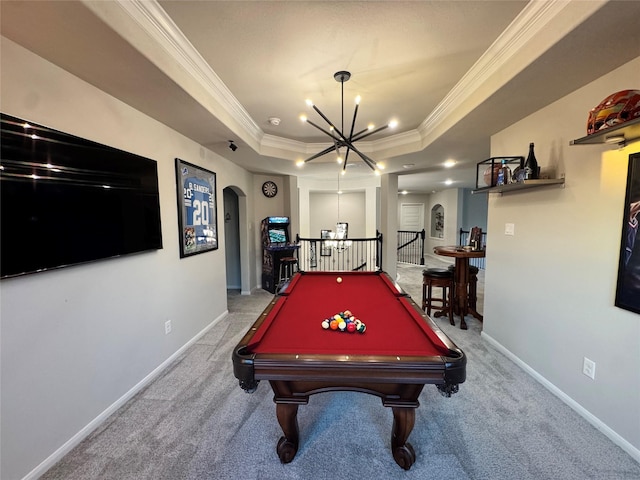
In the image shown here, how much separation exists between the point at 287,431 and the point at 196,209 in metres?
2.57

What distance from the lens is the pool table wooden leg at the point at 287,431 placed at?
149 cm

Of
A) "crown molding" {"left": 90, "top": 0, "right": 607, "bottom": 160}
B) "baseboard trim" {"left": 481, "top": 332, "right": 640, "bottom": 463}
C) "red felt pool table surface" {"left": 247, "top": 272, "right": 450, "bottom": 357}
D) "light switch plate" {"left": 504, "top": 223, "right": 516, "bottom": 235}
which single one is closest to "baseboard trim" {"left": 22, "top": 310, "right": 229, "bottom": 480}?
"red felt pool table surface" {"left": 247, "top": 272, "right": 450, "bottom": 357}

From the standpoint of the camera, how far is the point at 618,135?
1.56 meters

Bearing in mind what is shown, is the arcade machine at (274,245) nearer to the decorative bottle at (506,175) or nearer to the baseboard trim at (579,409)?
the decorative bottle at (506,175)

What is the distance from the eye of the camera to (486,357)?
2.73m

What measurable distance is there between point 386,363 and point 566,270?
1.93 metres

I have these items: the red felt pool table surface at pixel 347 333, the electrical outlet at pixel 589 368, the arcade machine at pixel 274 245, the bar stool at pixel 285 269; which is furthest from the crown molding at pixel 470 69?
the bar stool at pixel 285 269

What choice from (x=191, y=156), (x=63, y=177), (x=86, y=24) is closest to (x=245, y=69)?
(x=86, y=24)

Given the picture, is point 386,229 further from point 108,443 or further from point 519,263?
point 108,443

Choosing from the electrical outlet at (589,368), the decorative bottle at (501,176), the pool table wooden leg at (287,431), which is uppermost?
the decorative bottle at (501,176)

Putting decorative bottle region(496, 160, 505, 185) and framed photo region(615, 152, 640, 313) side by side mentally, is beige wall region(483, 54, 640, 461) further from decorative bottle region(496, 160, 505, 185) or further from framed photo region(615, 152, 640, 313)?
decorative bottle region(496, 160, 505, 185)

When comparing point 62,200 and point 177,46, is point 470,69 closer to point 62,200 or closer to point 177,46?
point 177,46

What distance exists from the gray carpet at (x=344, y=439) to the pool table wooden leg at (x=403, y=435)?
62 millimetres

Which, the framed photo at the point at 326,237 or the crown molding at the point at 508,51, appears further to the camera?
the framed photo at the point at 326,237
